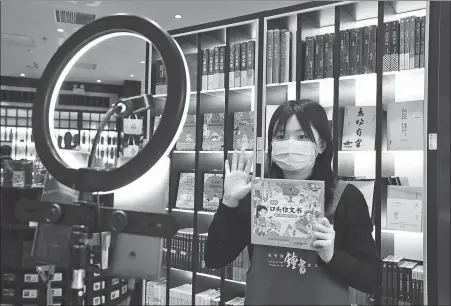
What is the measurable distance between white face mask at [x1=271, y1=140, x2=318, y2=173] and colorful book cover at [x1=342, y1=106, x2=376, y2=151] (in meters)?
1.49

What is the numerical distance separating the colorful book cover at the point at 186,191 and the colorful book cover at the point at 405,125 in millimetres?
1442

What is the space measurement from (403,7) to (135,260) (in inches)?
87.1

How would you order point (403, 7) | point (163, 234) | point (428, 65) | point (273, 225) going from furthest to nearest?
point (403, 7) → point (428, 65) → point (273, 225) → point (163, 234)

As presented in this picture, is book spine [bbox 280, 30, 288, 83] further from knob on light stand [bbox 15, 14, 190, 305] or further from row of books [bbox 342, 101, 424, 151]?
knob on light stand [bbox 15, 14, 190, 305]

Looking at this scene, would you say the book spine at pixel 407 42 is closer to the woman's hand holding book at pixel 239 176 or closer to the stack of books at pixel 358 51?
the stack of books at pixel 358 51

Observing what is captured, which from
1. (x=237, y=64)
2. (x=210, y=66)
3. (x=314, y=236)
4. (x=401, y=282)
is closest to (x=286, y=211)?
(x=314, y=236)

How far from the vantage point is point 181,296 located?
3.02m

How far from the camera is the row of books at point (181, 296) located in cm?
289

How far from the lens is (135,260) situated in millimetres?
678

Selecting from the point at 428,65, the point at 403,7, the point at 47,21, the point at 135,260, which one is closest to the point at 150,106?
the point at 135,260

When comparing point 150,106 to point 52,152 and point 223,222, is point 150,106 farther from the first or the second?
point 223,222

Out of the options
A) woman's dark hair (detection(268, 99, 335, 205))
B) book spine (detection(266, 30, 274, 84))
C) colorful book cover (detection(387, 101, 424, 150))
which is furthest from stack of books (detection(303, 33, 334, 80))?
woman's dark hair (detection(268, 99, 335, 205))

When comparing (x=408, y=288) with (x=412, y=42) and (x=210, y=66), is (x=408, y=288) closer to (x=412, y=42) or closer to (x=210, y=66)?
(x=412, y=42)

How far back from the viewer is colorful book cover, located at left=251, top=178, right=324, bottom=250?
772 mm
